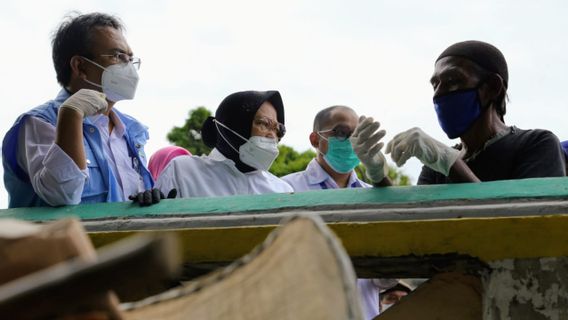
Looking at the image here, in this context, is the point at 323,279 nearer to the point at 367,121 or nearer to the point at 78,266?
the point at 78,266

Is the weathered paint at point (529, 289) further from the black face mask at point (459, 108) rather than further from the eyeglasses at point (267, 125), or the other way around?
the eyeglasses at point (267, 125)

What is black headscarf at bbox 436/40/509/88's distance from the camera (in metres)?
4.38

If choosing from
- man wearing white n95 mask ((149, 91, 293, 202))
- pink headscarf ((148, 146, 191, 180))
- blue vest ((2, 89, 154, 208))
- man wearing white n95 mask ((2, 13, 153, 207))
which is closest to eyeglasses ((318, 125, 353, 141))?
man wearing white n95 mask ((149, 91, 293, 202))

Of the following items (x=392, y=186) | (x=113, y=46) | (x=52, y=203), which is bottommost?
(x=52, y=203)

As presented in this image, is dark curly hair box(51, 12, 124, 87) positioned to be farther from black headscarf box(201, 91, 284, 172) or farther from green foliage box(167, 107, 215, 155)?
green foliage box(167, 107, 215, 155)

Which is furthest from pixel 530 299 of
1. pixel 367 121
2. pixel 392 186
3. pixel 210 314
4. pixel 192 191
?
pixel 210 314

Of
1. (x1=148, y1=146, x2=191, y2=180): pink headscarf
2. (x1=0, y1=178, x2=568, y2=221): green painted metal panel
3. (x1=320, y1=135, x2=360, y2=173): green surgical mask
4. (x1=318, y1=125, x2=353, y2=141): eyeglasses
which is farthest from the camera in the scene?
(x1=318, y1=125, x2=353, y2=141): eyeglasses

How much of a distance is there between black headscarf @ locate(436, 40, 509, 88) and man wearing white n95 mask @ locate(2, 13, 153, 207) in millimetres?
1498

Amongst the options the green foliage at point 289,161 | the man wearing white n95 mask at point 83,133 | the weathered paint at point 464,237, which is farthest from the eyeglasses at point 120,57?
the green foliage at point 289,161

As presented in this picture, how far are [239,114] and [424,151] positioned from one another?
1255mm

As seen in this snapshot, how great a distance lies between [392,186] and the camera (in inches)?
149

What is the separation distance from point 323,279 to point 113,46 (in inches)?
138

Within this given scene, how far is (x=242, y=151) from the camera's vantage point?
15.9 ft

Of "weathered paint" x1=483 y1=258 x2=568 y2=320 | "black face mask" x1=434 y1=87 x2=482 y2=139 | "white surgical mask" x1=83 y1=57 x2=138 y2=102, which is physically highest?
"black face mask" x1=434 y1=87 x2=482 y2=139
